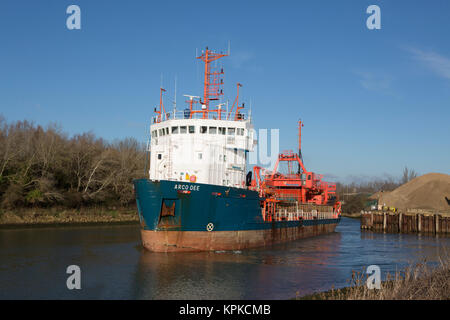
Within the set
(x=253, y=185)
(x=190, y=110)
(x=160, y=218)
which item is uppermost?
(x=190, y=110)

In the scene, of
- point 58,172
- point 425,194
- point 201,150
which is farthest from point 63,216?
point 425,194

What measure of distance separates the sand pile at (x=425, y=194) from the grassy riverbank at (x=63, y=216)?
44956 mm

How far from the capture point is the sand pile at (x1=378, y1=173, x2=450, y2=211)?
6309cm

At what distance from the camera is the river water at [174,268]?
15.6 meters

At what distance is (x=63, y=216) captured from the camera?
140ft

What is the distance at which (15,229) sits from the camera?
35.8 meters

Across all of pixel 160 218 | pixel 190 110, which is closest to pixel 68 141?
pixel 190 110

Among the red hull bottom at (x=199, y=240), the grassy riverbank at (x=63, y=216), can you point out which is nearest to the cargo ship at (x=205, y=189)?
the red hull bottom at (x=199, y=240)

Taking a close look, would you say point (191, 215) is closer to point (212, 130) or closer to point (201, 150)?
point (201, 150)

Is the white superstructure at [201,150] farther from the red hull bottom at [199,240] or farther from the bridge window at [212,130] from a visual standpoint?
the red hull bottom at [199,240]
